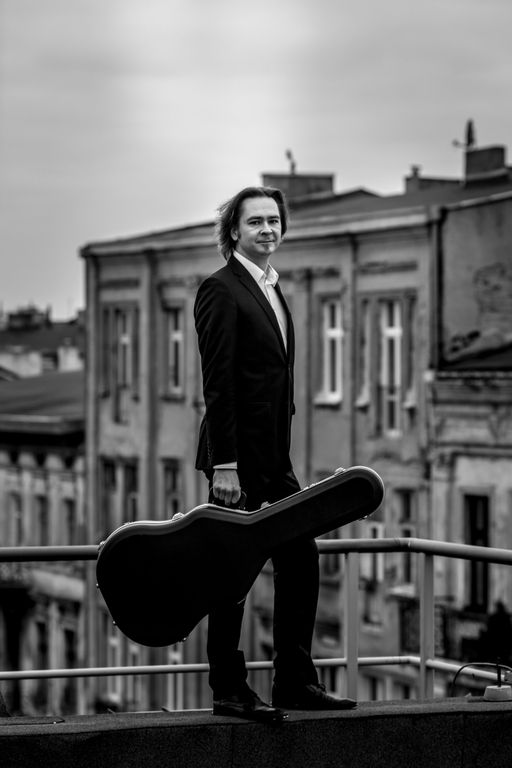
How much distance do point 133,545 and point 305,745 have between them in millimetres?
1027

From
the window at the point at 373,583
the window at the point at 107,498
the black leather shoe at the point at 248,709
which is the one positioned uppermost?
the black leather shoe at the point at 248,709

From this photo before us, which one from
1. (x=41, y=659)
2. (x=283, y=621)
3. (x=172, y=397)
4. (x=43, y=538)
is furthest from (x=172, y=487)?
(x=283, y=621)

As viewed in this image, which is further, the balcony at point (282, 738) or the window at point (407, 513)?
the window at point (407, 513)

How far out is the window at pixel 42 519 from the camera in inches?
1797

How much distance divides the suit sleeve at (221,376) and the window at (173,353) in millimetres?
31801

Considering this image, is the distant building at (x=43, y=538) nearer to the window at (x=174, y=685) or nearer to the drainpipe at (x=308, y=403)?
the window at (x=174, y=685)

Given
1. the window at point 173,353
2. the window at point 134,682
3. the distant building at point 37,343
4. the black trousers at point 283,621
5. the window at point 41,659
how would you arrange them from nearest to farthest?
1. the black trousers at point 283,621
2. the window at point 173,353
3. the window at point 134,682
4. the window at point 41,659
5. the distant building at point 37,343

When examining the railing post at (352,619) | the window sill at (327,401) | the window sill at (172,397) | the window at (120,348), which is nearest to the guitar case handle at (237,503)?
the railing post at (352,619)

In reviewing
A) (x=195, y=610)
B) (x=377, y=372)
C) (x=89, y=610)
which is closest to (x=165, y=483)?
(x=89, y=610)

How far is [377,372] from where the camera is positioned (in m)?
32.8

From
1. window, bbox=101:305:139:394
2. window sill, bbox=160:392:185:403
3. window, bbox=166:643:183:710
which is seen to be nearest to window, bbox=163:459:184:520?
window sill, bbox=160:392:185:403

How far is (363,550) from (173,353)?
31.3m

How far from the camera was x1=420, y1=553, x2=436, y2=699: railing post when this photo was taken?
798 cm

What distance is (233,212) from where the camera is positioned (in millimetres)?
6801
